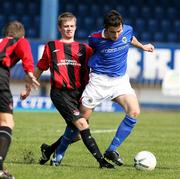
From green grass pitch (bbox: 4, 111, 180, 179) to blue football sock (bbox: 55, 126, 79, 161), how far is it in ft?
0.54

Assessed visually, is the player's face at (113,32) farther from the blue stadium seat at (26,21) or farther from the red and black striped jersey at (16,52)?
the blue stadium seat at (26,21)

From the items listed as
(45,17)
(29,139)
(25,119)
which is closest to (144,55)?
(45,17)

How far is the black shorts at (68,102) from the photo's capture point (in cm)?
856

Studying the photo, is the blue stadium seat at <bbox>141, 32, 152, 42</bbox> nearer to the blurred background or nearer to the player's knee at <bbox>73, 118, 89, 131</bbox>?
the blurred background

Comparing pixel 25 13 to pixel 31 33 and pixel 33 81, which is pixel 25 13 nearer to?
pixel 31 33

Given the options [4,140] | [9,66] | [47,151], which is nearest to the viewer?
[4,140]

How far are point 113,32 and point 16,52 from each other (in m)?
1.49

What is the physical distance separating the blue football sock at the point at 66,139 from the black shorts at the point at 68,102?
A: 216 mm

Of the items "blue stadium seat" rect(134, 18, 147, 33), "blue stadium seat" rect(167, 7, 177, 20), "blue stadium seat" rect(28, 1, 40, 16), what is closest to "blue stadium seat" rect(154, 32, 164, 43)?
"blue stadium seat" rect(134, 18, 147, 33)

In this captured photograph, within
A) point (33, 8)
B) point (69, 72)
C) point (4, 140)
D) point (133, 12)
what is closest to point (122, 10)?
point (133, 12)

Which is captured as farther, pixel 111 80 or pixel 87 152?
pixel 87 152

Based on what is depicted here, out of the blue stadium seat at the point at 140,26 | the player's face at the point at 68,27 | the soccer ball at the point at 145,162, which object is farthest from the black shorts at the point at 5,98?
the blue stadium seat at the point at 140,26

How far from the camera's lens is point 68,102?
8.60 m

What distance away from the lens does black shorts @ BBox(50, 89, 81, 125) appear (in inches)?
337
